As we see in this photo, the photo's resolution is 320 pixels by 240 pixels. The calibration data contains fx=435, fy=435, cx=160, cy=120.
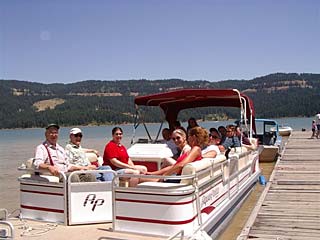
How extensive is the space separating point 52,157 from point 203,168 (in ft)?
6.59

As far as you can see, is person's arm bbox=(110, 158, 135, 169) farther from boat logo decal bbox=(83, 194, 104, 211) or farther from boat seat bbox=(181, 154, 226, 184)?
boat seat bbox=(181, 154, 226, 184)

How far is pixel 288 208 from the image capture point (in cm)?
→ 773

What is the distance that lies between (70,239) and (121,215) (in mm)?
609

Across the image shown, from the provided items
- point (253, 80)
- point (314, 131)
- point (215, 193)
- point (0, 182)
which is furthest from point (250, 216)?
point (253, 80)

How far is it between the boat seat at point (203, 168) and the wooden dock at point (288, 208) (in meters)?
1.02

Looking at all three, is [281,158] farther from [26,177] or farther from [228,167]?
[26,177]

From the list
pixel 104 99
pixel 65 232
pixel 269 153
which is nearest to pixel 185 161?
pixel 65 232

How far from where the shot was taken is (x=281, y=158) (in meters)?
15.8

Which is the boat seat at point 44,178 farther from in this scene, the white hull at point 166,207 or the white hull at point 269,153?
the white hull at point 269,153

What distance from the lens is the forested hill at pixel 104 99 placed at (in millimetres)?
77481

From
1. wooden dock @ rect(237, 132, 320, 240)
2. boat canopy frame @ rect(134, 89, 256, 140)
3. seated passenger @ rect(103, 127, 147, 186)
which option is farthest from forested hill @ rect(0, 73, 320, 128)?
seated passenger @ rect(103, 127, 147, 186)

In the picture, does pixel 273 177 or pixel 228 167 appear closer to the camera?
pixel 228 167

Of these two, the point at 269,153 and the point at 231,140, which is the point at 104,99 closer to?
the point at 269,153

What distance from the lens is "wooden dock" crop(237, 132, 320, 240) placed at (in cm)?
620
